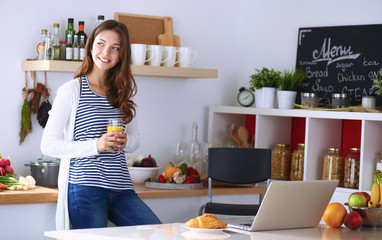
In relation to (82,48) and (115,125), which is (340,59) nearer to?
(82,48)

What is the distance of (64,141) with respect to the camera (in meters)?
2.99

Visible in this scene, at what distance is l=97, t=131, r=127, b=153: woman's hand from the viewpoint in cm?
291

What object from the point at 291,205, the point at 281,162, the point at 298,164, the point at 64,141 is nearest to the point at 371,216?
the point at 291,205

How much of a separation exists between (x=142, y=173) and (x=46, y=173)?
2.10 ft

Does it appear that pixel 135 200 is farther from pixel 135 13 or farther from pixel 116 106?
pixel 135 13

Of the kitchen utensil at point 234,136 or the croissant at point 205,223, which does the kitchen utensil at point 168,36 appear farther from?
the croissant at point 205,223

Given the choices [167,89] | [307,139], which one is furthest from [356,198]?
[167,89]

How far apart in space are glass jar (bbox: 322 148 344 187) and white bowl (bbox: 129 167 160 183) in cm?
107

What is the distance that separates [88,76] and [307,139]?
5.07 ft

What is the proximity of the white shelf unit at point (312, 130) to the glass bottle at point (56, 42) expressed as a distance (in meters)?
1.28

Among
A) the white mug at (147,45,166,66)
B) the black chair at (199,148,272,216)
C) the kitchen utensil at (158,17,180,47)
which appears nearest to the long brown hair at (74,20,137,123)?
the white mug at (147,45,166,66)

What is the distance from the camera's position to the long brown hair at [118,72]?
3094mm

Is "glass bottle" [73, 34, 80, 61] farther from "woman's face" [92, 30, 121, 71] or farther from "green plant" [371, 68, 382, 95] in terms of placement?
"green plant" [371, 68, 382, 95]

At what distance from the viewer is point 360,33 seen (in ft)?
13.1
